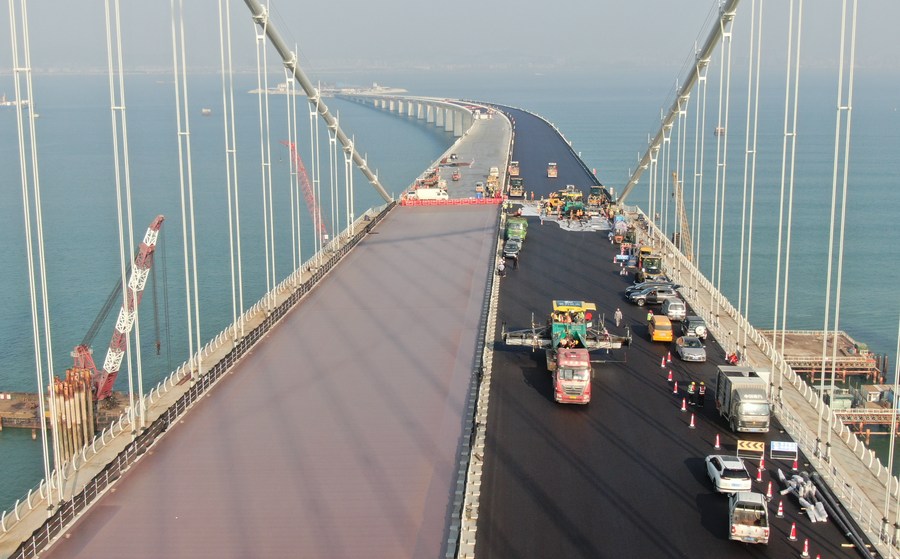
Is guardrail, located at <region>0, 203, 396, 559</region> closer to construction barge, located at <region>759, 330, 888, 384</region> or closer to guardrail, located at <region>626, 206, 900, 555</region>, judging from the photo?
guardrail, located at <region>626, 206, 900, 555</region>

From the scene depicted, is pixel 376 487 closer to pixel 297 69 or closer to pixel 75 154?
pixel 297 69

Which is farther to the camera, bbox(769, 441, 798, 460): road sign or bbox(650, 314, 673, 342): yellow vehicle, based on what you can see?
bbox(650, 314, 673, 342): yellow vehicle

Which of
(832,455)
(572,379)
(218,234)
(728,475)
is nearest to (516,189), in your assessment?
(218,234)

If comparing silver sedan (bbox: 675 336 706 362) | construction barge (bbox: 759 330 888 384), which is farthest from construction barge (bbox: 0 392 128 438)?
construction barge (bbox: 759 330 888 384)

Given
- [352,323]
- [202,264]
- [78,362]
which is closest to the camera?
[352,323]

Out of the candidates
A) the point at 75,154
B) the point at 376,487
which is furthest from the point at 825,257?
the point at 75,154

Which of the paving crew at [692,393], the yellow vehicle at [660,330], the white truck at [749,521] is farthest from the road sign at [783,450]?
the yellow vehicle at [660,330]

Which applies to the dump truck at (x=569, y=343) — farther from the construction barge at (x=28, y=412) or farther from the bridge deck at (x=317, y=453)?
the construction barge at (x=28, y=412)
